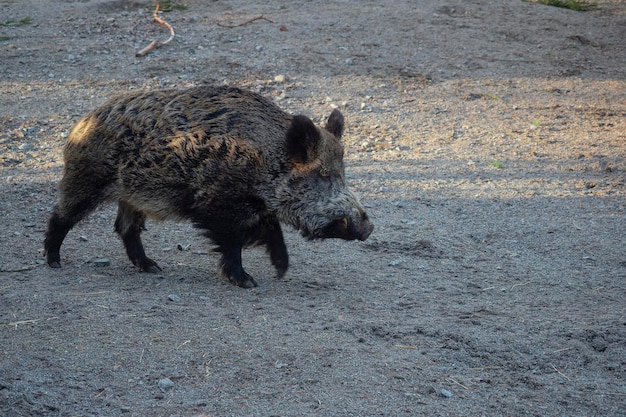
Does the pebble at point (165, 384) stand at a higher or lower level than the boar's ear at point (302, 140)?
lower

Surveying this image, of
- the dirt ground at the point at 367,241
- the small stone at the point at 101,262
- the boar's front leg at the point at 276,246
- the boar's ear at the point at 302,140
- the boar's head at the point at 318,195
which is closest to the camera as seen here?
the dirt ground at the point at 367,241

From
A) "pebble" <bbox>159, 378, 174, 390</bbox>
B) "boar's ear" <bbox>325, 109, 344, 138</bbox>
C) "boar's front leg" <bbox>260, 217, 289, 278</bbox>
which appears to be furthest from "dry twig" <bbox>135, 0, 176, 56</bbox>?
"pebble" <bbox>159, 378, 174, 390</bbox>

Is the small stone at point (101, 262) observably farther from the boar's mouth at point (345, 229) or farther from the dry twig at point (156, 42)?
the dry twig at point (156, 42)

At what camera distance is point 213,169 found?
5.42 meters

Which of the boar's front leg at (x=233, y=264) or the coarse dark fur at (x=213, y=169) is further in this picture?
the boar's front leg at (x=233, y=264)

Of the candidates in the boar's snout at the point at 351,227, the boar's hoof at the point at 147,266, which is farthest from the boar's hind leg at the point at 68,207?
the boar's snout at the point at 351,227

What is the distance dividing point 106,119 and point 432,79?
624 cm

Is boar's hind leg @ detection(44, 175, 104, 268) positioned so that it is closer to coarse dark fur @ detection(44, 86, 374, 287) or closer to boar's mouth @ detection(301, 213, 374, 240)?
coarse dark fur @ detection(44, 86, 374, 287)

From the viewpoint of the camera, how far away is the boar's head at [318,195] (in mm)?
5516

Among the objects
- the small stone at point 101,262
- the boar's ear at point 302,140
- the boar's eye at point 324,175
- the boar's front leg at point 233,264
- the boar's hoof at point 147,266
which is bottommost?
the small stone at point 101,262

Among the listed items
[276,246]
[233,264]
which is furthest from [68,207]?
[276,246]

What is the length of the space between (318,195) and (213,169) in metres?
0.79

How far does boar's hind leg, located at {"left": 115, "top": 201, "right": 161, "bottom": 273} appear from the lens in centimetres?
583

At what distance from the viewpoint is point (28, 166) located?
7.91m
